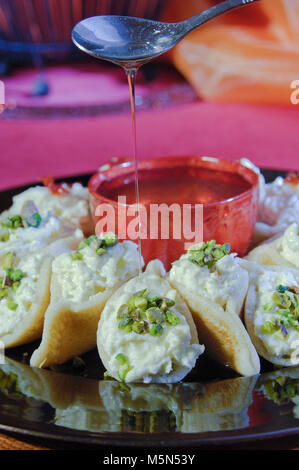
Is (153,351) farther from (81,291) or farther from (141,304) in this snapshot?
(81,291)

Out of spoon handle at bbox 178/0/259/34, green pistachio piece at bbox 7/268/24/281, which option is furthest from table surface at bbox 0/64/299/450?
green pistachio piece at bbox 7/268/24/281

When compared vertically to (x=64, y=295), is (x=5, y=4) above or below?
above

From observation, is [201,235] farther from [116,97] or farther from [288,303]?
[116,97]

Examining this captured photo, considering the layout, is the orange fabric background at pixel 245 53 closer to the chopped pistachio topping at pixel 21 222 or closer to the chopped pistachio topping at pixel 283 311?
the chopped pistachio topping at pixel 21 222

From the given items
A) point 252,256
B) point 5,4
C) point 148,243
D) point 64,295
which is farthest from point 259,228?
point 5,4

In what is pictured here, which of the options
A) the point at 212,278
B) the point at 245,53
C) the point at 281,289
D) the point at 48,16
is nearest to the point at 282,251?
the point at 281,289

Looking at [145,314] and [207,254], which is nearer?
[145,314]
